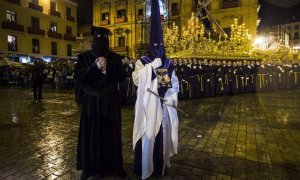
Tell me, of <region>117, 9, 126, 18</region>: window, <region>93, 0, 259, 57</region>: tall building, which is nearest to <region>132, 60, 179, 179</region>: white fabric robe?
<region>93, 0, 259, 57</region>: tall building

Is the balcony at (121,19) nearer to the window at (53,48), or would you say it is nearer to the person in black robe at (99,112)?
the window at (53,48)

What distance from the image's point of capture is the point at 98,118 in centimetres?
363

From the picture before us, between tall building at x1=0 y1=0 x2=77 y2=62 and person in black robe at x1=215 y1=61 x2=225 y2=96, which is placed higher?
tall building at x1=0 y1=0 x2=77 y2=62

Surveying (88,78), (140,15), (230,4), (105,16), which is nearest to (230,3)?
(230,4)

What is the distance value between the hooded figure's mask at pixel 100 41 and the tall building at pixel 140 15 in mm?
28349

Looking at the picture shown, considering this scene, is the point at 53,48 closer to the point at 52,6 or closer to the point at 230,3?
the point at 52,6

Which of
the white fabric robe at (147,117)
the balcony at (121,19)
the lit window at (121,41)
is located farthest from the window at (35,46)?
the white fabric robe at (147,117)

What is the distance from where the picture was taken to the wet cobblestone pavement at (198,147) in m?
4.02

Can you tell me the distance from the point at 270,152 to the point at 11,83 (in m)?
27.1

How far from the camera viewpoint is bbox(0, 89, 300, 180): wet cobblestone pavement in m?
4.02

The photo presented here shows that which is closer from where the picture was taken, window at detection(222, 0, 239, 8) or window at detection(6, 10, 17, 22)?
window at detection(222, 0, 239, 8)

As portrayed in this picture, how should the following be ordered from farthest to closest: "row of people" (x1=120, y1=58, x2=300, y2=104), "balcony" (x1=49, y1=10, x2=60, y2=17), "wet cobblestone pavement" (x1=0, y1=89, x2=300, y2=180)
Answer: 1. "balcony" (x1=49, y1=10, x2=60, y2=17)
2. "row of people" (x1=120, y1=58, x2=300, y2=104)
3. "wet cobblestone pavement" (x1=0, y1=89, x2=300, y2=180)

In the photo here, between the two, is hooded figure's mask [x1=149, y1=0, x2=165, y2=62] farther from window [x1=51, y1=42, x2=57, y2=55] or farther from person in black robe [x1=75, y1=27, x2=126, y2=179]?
window [x1=51, y1=42, x2=57, y2=55]

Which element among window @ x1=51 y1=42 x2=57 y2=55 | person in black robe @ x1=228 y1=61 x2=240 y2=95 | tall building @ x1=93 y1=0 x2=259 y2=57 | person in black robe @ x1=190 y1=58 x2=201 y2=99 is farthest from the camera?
window @ x1=51 y1=42 x2=57 y2=55
